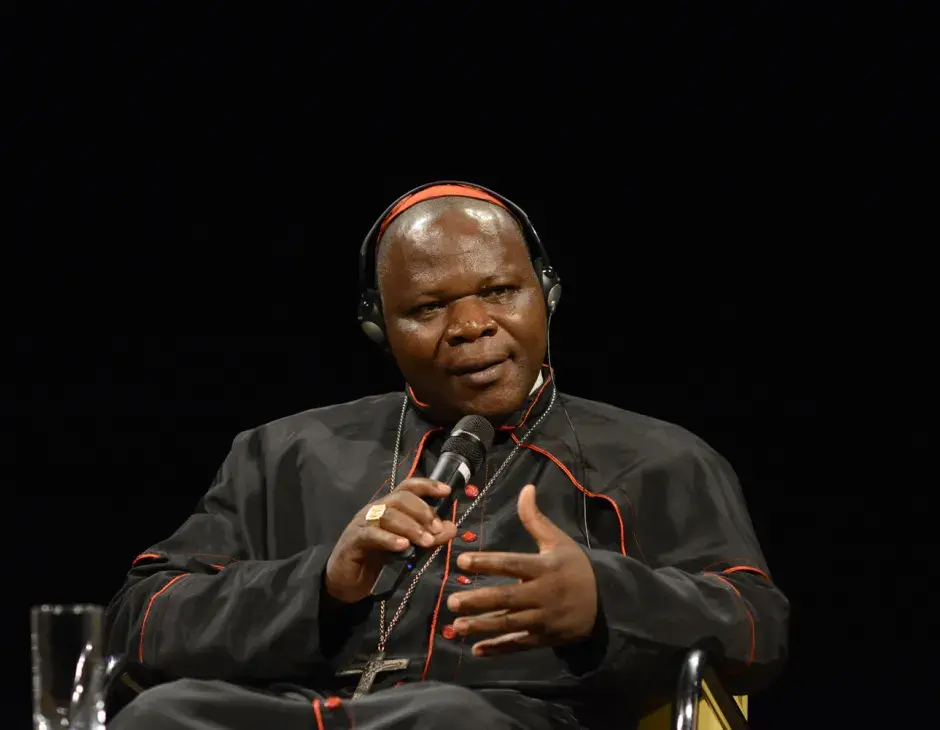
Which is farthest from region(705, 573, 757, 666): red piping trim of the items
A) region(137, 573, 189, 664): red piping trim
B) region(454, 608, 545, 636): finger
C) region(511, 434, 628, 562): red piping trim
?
region(137, 573, 189, 664): red piping trim

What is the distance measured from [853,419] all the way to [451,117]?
1286 mm

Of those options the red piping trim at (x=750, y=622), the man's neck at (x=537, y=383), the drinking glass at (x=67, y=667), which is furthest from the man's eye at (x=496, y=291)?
the drinking glass at (x=67, y=667)

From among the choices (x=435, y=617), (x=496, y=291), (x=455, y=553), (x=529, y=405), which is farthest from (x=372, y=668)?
(x=496, y=291)

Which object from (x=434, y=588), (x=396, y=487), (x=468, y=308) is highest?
(x=468, y=308)

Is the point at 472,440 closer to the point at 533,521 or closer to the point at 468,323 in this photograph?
the point at 533,521

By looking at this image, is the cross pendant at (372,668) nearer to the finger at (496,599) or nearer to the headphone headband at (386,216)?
the finger at (496,599)

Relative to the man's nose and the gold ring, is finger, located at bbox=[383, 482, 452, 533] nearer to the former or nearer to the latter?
the gold ring

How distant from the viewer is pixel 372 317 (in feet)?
9.23

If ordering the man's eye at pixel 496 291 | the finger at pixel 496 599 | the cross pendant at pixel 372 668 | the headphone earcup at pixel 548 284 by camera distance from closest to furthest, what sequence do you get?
1. the finger at pixel 496 599
2. the cross pendant at pixel 372 668
3. the man's eye at pixel 496 291
4. the headphone earcup at pixel 548 284

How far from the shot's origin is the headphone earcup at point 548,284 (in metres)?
2.78

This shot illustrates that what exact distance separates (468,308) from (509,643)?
0.70 m

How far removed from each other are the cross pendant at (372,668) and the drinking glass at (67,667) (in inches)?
24.4

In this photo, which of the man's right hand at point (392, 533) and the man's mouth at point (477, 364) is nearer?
the man's right hand at point (392, 533)

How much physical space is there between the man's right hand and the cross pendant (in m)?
0.18
